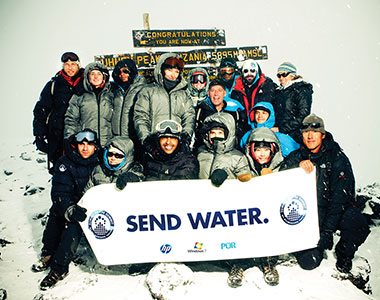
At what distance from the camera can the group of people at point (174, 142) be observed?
4.12 meters

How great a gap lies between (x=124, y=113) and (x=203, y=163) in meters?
1.98

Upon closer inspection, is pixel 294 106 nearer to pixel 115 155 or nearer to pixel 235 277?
pixel 235 277

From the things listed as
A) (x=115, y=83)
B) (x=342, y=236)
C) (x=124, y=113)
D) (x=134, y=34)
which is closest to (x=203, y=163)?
(x=124, y=113)

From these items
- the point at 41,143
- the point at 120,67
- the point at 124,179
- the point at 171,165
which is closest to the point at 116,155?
the point at 124,179

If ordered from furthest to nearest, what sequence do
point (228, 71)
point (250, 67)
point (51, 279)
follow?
point (228, 71) < point (250, 67) < point (51, 279)

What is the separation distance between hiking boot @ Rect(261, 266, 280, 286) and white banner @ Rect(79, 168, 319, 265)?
0.97 ft

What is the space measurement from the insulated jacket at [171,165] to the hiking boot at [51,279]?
190 cm

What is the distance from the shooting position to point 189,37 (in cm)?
866

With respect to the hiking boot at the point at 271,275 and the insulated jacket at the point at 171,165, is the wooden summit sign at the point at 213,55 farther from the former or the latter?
the hiking boot at the point at 271,275

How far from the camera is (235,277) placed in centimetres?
385

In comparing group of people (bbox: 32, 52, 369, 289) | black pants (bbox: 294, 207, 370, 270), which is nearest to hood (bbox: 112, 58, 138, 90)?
group of people (bbox: 32, 52, 369, 289)

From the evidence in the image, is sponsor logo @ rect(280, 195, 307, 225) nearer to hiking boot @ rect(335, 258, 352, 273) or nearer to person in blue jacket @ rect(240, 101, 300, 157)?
hiking boot @ rect(335, 258, 352, 273)

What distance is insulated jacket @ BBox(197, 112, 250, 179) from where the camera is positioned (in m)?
4.22

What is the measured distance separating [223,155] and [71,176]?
2420 millimetres
